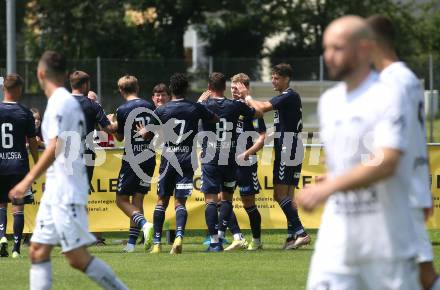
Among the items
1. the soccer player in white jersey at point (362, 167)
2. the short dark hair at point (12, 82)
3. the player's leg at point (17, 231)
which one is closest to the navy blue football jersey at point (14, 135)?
the short dark hair at point (12, 82)

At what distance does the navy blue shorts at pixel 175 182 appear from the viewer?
13.9 m

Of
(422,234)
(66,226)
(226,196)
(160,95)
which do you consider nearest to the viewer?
(422,234)

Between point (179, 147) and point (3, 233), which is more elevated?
point (179, 147)

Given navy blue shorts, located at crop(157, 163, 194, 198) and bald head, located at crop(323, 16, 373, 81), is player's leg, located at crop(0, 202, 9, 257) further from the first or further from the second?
bald head, located at crop(323, 16, 373, 81)

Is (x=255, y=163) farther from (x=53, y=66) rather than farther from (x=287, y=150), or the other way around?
(x=53, y=66)

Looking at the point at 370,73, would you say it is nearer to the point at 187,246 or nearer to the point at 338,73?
Result: the point at 338,73

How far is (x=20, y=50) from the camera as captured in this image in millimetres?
54219

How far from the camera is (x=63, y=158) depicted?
8.29 meters

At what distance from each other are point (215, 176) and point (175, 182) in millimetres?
503

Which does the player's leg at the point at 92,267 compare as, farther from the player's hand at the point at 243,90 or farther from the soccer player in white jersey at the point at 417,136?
the player's hand at the point at 243,90

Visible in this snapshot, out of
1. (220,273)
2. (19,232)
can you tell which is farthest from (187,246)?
(220,273)

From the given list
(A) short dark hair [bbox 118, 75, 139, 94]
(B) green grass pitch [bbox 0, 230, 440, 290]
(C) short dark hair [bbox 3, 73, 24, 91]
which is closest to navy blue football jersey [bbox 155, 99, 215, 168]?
(A) short dark hair [bbox 118, 75, 139, 94]

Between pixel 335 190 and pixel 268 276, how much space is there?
568 centimetres

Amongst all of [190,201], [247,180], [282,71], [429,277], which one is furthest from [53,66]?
[190,201]
